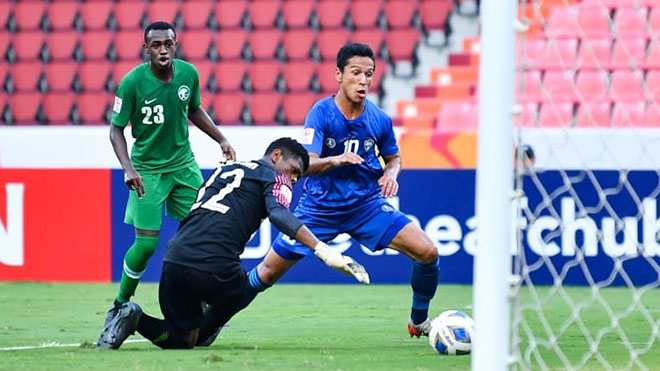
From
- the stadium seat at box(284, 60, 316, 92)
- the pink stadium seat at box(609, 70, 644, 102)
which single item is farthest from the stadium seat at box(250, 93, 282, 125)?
the pink stadium seat at box(609, 70, 644, 102)

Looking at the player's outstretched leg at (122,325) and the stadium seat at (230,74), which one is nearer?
the player's outstretched leg at (122,325)

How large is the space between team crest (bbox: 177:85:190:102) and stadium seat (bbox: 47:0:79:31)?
8676 mm

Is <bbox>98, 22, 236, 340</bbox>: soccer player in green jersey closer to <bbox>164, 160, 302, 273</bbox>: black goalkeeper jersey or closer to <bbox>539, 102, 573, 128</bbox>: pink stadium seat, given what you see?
<bbox>164, 160, 302, 273</bbox>: black goalkeeper jersey

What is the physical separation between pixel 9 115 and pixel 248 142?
15.5ft

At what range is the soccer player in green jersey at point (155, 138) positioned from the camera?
7.00 meters

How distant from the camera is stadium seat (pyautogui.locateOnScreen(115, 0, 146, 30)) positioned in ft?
50.4

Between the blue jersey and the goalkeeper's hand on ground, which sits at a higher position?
the blue jersey

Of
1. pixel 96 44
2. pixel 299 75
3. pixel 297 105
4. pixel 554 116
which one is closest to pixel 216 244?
pixel 554 116

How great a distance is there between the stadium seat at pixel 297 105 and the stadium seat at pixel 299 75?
177mm

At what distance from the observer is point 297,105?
14203 millimetres

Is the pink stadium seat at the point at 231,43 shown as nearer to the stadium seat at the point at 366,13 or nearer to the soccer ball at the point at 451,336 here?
the stadium seat at the point at 366,13

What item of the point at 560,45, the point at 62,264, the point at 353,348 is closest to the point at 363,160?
the point at 353,348

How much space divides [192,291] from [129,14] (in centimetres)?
1013

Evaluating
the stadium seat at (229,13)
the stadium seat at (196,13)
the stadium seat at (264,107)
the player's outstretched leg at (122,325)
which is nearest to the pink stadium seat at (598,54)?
the stadium seat at (264,107)
